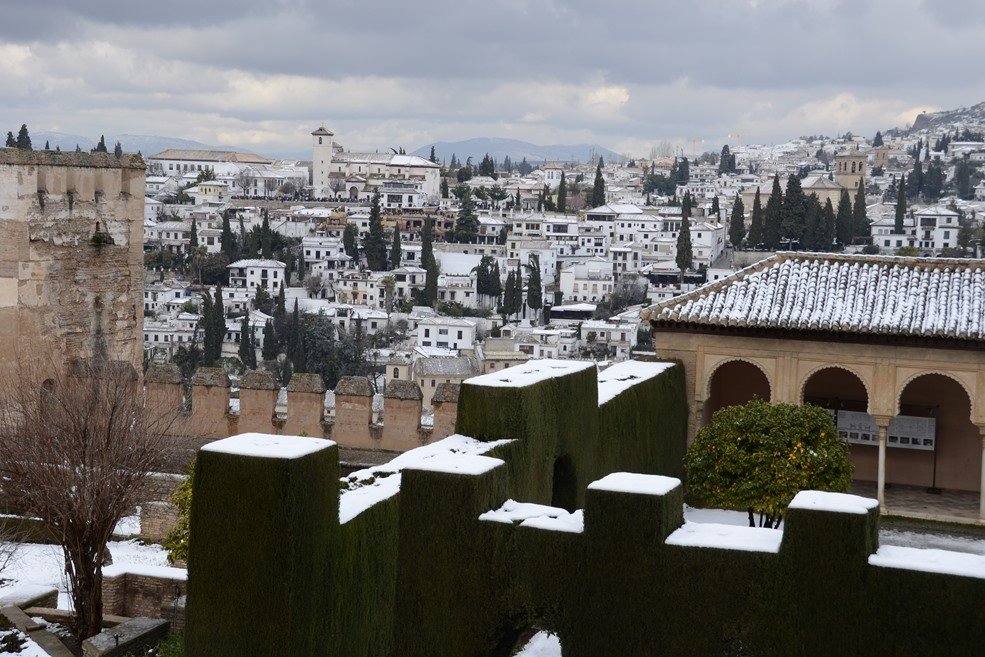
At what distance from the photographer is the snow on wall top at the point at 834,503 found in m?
6.07

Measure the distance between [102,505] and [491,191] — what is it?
4936 inches

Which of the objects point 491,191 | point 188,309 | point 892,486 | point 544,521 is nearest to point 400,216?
point 491,191

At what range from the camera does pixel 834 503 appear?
617 cm

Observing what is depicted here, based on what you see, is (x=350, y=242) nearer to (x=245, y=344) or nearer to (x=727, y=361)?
(x=245, y=344)

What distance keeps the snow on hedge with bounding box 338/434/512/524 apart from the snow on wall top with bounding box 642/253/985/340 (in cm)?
612

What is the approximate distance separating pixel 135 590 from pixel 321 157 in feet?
467

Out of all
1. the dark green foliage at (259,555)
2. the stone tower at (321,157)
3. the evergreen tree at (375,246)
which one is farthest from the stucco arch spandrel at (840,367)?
the stone tower at (321,157)

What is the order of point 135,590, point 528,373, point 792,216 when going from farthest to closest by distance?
1. point 792,216
2. point 135,590
3. point 528,373

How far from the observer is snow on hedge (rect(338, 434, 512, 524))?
710 centimetres

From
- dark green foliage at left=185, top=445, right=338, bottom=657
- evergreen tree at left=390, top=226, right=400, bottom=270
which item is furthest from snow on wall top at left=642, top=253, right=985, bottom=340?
evergreen tree at left=390, top=226, right=400, bottom=270

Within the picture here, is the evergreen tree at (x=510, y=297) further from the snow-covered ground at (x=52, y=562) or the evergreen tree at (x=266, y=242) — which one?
the snow-covered ground at (x=52, y=562)

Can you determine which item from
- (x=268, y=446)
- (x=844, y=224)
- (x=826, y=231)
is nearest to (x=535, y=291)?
(x=844, y=224)

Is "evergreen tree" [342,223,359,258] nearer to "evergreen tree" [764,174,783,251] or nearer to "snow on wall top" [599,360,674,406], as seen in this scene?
"evergreen tree" [764,174,783,251]

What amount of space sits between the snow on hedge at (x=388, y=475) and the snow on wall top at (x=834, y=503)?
193cm
